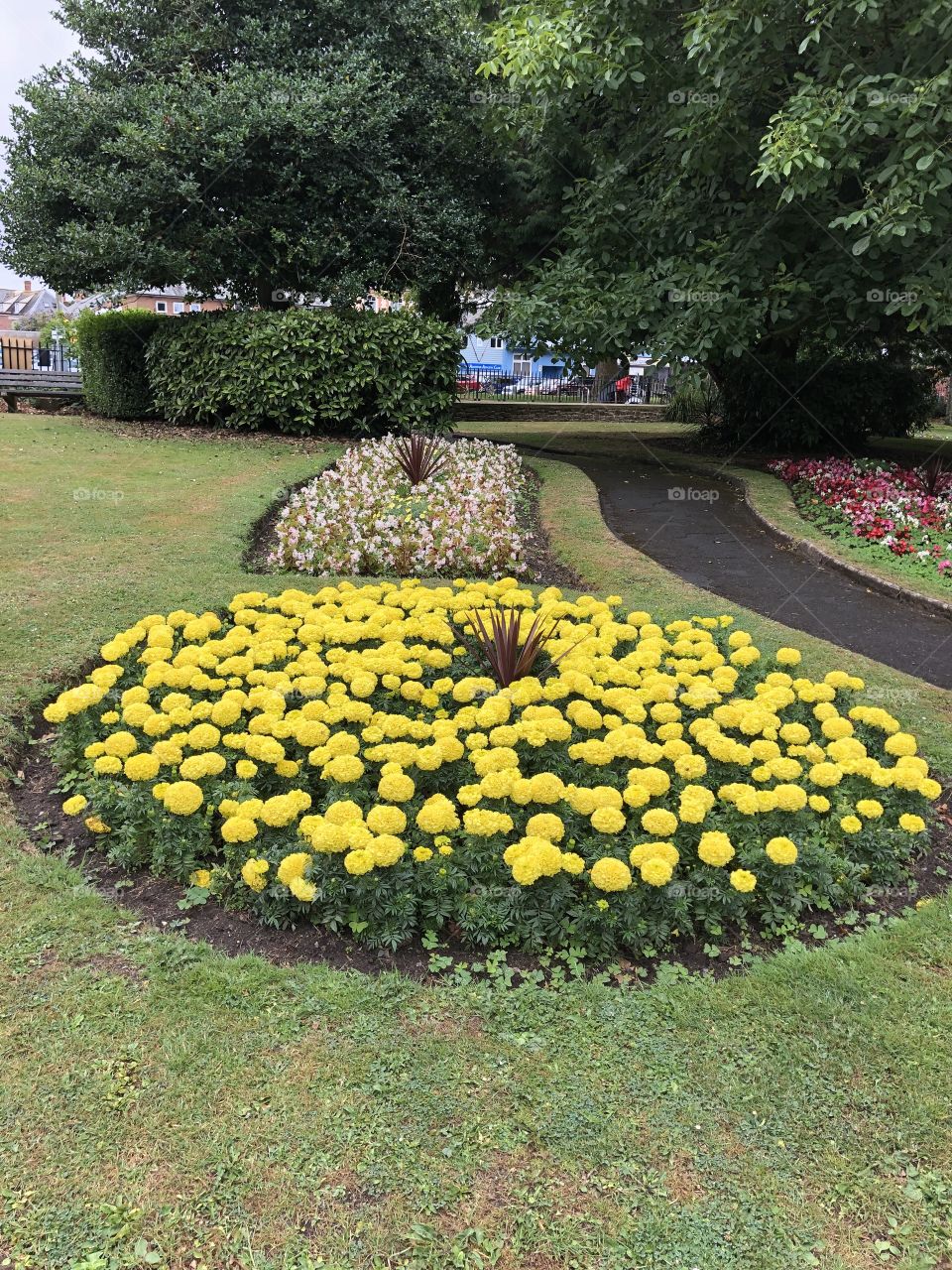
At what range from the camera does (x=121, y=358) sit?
43.9 feet

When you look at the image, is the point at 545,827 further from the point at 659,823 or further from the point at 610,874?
the point at 659,823

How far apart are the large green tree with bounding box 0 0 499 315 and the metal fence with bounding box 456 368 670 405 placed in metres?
13.8

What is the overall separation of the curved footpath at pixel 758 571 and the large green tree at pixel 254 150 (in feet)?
17.0

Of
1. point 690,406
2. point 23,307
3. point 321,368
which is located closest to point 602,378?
point 690,406

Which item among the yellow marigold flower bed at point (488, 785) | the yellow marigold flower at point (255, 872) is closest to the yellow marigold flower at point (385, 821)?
the yellow marigold flower bed at point (488, 785)

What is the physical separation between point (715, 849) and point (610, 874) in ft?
1.22

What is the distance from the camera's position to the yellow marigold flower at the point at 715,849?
2.63 meters

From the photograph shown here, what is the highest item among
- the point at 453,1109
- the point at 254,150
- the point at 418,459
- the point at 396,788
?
the point at 254,150

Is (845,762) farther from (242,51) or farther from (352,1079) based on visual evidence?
(242,51)

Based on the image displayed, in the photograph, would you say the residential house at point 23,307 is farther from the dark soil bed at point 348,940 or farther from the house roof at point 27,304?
the dark soil bed at point 348,940

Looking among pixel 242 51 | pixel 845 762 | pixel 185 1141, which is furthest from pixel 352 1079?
pixel 242 51

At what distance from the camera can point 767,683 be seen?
3.90 m

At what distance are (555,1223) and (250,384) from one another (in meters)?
11.3

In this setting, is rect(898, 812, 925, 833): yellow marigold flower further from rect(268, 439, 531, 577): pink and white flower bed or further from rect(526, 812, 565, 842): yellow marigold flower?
rect(268, 439, 531, 577): pink and white flower bed
